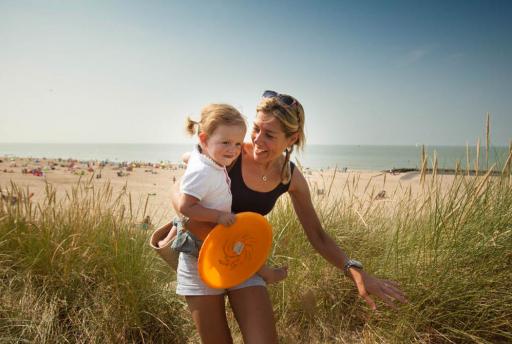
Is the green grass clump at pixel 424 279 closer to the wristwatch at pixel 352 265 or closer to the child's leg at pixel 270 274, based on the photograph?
the wristwatch at pixel 352 265

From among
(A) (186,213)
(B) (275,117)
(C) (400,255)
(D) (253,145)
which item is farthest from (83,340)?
(C) (400,255)

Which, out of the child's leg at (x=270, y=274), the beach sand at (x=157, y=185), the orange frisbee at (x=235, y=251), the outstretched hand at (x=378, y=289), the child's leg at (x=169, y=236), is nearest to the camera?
the orange frisbee at (x=235, y=251)

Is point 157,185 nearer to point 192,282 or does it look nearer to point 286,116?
point 192,282

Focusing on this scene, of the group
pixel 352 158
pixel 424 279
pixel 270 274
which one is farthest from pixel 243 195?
pixel 352 158

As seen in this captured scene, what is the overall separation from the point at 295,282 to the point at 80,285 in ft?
5.94

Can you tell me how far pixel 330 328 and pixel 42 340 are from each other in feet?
7.06

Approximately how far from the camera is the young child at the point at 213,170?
206 cm

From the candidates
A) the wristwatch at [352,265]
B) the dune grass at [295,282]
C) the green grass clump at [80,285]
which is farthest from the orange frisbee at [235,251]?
the green grass clump at [80,285]

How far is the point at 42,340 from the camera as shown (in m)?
2.34

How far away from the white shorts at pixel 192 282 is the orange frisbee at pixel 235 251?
0.11m

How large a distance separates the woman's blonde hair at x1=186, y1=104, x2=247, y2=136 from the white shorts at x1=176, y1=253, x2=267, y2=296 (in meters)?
0.86

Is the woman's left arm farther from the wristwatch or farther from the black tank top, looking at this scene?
the black tank top

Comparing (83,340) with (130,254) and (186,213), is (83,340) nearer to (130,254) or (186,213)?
(130,254)

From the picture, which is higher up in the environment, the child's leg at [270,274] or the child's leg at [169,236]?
the child's leg at [169,236]
